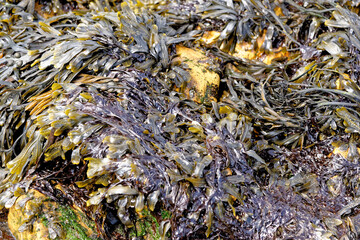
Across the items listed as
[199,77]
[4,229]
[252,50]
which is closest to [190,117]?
[199,77]

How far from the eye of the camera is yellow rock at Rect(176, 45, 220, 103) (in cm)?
240

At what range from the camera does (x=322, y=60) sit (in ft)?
8.04

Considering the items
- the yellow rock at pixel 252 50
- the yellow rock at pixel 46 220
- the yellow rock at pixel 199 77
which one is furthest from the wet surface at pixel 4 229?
the yellow rock at pixel 252 50

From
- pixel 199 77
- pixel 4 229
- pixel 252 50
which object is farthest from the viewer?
pixel 252 50

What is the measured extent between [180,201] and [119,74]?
1.03 metres

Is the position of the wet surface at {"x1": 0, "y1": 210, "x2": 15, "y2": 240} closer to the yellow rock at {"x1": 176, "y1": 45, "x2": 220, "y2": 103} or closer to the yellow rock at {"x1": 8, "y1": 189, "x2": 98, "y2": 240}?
the yellow rock at {"x1": 8, "y1": 189, "x2": 98, "y2": 240}

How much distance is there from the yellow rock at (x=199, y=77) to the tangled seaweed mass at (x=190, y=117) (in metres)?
0.02

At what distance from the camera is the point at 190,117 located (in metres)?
2.13

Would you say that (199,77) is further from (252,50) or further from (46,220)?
(46,220)

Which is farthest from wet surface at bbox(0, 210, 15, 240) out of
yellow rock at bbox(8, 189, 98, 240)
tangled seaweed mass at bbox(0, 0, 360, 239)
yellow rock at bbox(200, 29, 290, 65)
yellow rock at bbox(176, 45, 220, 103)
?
yellow rock at bbox(200, 29, 290, 65)

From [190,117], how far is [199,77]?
455 millimetres

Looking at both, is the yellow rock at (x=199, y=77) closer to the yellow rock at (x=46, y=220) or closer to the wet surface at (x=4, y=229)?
the yellow rock at (x=46, y=220)

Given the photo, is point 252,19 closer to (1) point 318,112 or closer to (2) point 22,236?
(1) point 318,112

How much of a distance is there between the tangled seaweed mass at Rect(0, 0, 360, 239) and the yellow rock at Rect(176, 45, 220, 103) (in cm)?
2
